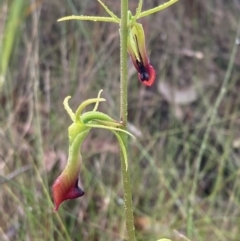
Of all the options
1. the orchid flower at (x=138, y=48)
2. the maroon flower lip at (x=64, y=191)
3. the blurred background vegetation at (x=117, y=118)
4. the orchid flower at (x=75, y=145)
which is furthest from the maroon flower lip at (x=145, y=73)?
the blurred background vegetation at (x=117, y=118)

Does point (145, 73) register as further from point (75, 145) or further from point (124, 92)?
point (75, 145)

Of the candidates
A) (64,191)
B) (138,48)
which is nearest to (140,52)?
(138,48)

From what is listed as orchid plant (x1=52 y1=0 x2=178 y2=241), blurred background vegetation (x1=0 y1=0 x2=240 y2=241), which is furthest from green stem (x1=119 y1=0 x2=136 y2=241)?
blurred background vegetation (x1=0 y1=0 x2=240 y2=241)

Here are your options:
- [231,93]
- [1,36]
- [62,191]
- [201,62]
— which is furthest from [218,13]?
[62,191]

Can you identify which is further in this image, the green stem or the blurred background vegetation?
the blurred background vegetation

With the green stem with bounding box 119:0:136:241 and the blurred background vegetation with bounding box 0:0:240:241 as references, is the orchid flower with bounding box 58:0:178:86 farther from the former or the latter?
the blurred background vegetation with bounding box 0:0:240:241

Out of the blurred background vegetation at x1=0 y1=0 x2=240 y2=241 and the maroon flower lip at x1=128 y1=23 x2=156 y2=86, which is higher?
the maroon flower lip at x1=128 y1=23 x2=156 y2=86

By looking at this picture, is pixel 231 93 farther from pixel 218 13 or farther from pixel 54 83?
pixel 54 83

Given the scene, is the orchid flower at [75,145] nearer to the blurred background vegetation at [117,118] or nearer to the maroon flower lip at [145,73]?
the maroon flower lip at [145,73]
